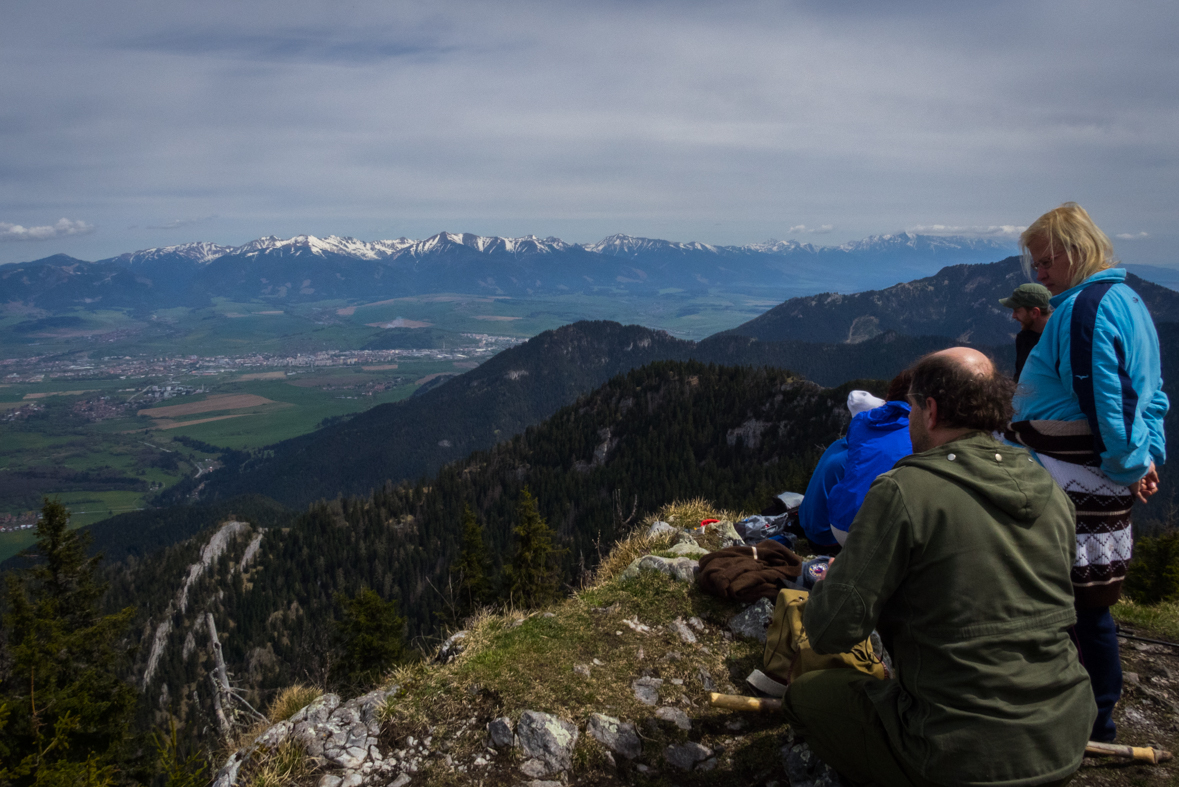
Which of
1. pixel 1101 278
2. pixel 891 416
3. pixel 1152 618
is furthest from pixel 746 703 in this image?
pixel 1152 618

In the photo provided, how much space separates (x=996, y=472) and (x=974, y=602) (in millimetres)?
687

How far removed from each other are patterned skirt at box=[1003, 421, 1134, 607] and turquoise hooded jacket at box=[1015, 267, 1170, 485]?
0.11 metres

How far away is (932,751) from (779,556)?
4.54 metres

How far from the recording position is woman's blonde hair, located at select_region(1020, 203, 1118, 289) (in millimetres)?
4699

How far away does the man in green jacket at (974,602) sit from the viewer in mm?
3004

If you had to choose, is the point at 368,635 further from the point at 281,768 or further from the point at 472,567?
the point at 281,768

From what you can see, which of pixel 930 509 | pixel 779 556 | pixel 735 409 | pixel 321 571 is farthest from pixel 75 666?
pixel 735 409

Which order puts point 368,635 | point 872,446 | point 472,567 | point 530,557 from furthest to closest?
point 472,567
point 530,557
point 368,635
point 872,446

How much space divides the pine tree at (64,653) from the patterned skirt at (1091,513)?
16256 mm

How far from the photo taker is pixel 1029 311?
228 inches

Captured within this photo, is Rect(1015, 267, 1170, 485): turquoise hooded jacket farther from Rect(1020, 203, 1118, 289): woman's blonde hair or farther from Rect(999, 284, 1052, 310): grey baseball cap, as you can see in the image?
Rect(999, 284, 1052, 310): grey baseball cap

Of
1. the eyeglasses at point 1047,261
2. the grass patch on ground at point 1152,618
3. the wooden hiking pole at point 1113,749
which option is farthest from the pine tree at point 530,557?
the eyeglasses at point 1047,261

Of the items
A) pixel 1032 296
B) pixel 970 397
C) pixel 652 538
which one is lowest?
pixel 652 538

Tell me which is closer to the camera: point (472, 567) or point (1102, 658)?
point (1102, 658)
